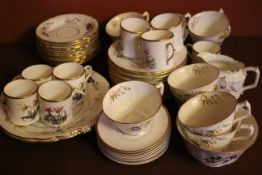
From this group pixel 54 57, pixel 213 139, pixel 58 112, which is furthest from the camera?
pixel 54 57

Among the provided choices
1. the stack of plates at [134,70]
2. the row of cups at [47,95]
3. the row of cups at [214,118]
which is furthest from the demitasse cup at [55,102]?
the row of cups at [214,118]

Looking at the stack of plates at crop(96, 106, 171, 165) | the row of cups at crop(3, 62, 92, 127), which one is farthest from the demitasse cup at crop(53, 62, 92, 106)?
the stack of plates at crop(96, 106, 171, 165)

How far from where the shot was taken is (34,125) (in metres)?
0.78

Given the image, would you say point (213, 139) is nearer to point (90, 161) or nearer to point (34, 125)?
point (90, 161)

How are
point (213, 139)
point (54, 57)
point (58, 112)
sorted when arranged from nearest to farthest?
point (213, 139), point (58, 112), point (54, 57)

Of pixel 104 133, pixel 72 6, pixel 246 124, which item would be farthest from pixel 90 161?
pixel 72 6

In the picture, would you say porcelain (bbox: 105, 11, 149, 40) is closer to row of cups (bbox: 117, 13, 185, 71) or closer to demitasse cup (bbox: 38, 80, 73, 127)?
row of cups (bbox: 117, 13, 185, 71)

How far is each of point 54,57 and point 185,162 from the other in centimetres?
44

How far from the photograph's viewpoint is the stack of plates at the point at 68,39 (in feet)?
3.09

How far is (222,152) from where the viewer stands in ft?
2.11

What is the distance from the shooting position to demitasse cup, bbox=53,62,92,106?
0.82 meters

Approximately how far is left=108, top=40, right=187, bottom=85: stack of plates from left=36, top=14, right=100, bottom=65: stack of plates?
9 cm

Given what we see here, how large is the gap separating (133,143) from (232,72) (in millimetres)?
259

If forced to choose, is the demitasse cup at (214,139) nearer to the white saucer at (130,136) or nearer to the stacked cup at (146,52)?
the white saucer at (130,136)
